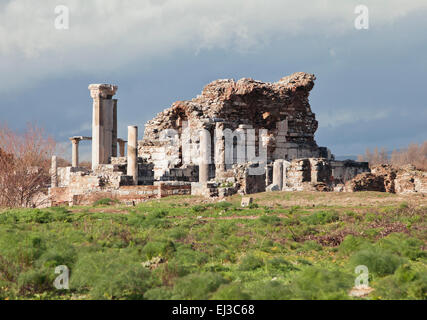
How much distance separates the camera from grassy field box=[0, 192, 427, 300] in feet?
24.5

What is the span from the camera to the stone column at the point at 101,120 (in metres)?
30.3

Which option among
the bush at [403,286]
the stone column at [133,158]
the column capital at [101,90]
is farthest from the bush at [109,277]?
the column capital at [101,90]

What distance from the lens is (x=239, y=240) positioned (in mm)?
12398

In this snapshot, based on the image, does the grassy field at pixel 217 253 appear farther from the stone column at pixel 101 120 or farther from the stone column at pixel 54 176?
the stone column at pixel 101 120

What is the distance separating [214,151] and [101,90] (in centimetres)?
854

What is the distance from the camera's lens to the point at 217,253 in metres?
10.9

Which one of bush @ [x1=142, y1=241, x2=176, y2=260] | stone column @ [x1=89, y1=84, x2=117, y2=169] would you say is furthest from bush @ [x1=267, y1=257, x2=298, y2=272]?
stone column @ [x1=89, y1=84, x2=117, y2=169]

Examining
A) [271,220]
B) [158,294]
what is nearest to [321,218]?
[271,220]

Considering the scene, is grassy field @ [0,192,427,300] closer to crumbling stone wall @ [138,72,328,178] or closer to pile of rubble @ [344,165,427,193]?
pile of rubble @ [344,165,427,193]

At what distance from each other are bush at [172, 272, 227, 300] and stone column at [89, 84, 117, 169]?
23.7m

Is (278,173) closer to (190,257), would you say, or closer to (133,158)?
(133,158)

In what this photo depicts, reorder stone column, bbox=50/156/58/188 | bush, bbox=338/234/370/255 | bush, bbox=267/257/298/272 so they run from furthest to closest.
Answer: stone column, bbox=50/156/58/188 → bush, bbox=338/234/370/255 → bush, bbox=267/257/298/272

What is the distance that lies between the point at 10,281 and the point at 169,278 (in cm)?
255
